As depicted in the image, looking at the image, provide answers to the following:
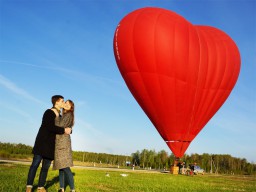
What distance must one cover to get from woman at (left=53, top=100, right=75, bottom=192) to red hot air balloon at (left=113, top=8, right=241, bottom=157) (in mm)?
12761

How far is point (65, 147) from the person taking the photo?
7816mm

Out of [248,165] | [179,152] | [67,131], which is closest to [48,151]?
[67,131]

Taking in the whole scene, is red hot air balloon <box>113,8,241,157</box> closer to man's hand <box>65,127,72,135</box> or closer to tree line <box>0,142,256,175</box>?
man's hand <box>65,127,72,135</box>

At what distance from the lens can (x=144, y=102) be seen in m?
21.1

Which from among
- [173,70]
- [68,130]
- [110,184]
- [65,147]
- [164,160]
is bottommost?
[110,184]

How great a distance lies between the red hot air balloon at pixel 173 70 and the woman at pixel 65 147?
41.9ft

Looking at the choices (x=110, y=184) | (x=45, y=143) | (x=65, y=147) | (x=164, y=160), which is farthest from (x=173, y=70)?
(x=164, y=160)

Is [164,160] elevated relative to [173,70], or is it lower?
lower

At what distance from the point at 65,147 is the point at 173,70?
13362mm

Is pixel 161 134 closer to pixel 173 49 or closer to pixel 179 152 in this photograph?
pixel 179 152

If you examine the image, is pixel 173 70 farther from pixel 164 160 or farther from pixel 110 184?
pixel 164 160

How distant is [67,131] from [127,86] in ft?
47.9

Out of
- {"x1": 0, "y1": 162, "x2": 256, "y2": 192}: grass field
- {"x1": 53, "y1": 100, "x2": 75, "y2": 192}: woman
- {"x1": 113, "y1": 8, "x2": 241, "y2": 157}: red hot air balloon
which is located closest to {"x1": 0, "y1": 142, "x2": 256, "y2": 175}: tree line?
{"x1": 113, "y1": 8, "x2": 241, "y2": 157}: red hot air balloon

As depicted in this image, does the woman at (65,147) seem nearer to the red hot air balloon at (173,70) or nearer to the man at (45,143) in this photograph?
the man at (45,143)
